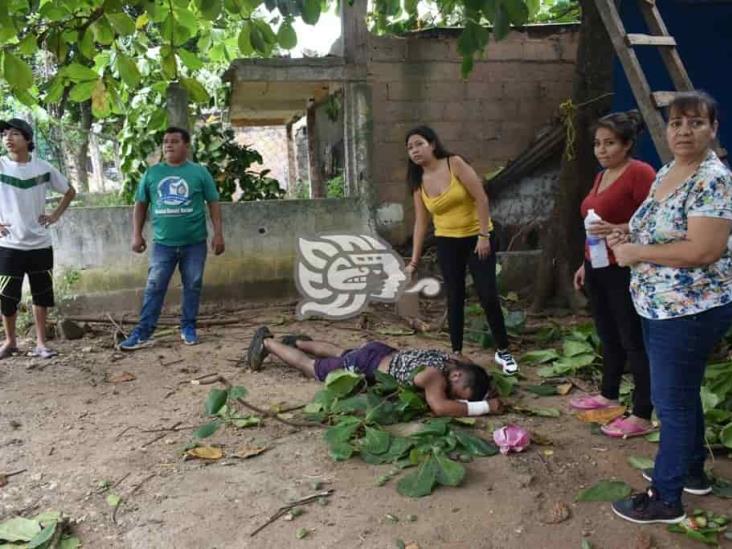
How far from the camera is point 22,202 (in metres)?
4.79

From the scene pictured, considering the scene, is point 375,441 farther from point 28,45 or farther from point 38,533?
point 28,45

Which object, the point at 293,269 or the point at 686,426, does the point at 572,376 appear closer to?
the point at 686,426

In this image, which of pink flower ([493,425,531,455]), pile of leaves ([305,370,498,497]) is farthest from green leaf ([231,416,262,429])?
pink flower ([493,425,531,455])

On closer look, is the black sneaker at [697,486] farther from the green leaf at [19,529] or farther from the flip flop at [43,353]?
the flip flop at [43,353]

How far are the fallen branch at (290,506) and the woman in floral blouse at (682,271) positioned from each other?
128cm

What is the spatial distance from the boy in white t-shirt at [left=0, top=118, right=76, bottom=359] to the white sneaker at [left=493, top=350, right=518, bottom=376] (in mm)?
3272

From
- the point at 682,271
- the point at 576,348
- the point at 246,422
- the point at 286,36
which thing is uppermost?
the point at 286,36

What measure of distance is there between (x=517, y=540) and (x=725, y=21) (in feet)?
17.6

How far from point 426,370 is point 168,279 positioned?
256 centimetres

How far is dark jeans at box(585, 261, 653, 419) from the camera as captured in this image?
3.16 m

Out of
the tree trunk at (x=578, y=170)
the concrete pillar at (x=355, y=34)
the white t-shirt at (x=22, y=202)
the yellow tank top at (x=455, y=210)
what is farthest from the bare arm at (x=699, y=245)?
the concrete pillar at (x=355, y=34)

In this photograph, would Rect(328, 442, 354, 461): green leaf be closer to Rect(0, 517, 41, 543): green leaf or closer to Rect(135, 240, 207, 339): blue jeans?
Rect(0, 517, 41, 543): green leaf

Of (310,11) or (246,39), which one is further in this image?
(246,39)

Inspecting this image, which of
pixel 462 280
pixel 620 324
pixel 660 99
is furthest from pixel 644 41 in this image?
pixel 462 280
